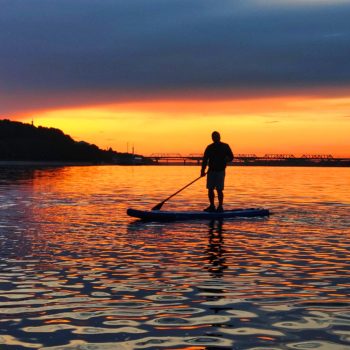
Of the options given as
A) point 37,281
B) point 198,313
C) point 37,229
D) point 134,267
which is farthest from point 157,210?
point 198,313

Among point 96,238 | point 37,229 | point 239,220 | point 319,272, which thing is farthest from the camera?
point 239,220

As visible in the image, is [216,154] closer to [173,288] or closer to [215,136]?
[215,136]

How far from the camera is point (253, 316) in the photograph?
760 centimetres

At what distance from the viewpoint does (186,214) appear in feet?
68.2

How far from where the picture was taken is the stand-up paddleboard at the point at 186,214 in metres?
20.5

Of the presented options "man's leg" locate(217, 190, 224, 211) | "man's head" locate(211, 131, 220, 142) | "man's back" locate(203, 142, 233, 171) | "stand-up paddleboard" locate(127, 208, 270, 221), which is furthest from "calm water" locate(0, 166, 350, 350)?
"man's head" locate(211, 131, 220, 142)

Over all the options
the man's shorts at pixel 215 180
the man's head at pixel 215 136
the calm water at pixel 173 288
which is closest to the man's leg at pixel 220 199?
the man's shorts at pixel 215 180

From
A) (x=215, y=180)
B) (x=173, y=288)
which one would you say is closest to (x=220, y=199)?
(x=215, y=180)

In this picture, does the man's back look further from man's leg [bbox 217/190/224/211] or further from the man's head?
man's leg [bbox 217/190/224/211]

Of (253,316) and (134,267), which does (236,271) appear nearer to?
(134,267)

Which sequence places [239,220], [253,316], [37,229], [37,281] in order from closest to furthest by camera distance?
1. [253,316]
2. [37,281]
3. [37,229]
4. [239,220]

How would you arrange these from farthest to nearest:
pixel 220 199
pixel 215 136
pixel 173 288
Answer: pixel 220 199 → pixel 215 136 → pixel 173 288

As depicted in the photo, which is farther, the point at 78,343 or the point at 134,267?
the point at 134,267

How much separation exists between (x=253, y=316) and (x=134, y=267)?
13.0 ft
